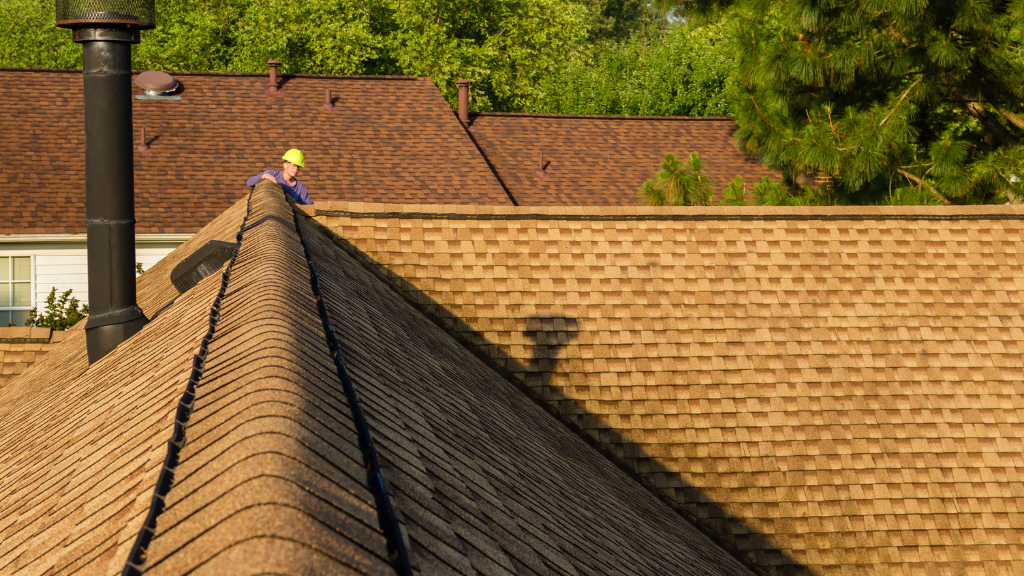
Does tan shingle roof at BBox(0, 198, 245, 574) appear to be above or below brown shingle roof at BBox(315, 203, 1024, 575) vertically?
above

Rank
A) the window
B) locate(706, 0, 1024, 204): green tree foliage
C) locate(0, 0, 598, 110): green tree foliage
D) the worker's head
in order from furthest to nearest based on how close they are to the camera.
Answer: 1. locate(0, 0, 598, 110): green tree foliage
2. the window
3. locate(706, 0, 1024, 204): green tree foliage
4. the worker's head

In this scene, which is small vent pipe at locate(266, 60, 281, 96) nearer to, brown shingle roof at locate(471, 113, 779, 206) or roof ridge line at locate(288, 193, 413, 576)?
brown shingle roof at locate(471, 113, 779, 206)

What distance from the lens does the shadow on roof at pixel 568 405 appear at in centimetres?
693

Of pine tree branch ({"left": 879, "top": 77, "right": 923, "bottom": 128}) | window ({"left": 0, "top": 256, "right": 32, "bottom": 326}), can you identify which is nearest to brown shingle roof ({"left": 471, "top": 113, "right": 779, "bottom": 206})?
pine tree branch ({"left": 879, "top": 77, "right": 923, "bottom": 128})

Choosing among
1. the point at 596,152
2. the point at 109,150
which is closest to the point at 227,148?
the point at 596,152

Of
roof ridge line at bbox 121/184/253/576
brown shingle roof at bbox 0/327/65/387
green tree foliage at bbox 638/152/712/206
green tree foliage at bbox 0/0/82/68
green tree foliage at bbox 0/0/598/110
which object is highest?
roof ridge line at bbox 121/184/253/576

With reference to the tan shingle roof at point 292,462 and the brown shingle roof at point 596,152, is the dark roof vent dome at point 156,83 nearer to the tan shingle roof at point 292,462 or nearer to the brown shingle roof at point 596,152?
the brown shingle roof at point 596,152

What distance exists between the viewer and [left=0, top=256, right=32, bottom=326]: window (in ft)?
68.2

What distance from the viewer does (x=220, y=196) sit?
21.2 m

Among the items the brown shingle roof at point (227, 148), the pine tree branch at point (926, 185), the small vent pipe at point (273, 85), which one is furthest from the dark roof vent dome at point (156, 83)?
the pine tree branch at point (926, 185)

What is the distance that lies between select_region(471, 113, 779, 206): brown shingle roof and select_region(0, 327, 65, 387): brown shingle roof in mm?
14709

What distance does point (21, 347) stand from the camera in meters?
9.51

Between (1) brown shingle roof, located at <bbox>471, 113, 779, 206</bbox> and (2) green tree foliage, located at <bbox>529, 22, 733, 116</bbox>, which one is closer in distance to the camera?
(1) brown shingle roof, located at <bbox>471, 113, 779, 206</bbox>

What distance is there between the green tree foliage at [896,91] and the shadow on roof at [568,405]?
8680 millimetres
